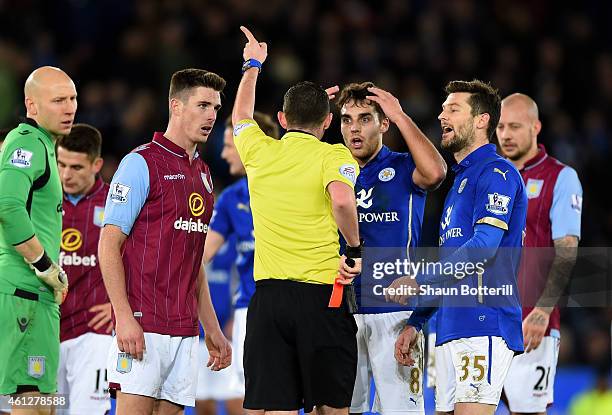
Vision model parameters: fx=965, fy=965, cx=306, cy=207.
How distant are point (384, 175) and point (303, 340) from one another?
151 centimetres

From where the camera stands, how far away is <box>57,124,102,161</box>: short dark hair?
24.8 feet

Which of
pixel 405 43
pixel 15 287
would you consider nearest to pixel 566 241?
pixel 15 287

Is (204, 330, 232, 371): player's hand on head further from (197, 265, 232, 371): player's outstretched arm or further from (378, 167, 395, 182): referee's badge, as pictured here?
(378, 167, 395, 182): referee's badge

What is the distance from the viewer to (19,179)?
6176mm

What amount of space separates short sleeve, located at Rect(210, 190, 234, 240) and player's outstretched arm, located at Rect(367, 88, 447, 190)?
10.5 ft

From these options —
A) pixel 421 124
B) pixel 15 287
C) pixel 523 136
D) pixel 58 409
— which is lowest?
pixel 58 409

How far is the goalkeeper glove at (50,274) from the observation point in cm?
626

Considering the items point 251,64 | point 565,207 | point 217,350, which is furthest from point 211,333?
point 565,207

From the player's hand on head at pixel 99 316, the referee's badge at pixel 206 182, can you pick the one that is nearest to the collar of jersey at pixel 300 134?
the referee's badge at pixel 206 182

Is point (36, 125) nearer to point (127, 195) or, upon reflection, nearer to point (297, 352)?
point (127, 195)

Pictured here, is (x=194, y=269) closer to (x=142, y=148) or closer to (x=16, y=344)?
(x=142, y=148)

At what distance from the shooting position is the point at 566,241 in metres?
7.65

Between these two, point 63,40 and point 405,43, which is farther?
point 405,43

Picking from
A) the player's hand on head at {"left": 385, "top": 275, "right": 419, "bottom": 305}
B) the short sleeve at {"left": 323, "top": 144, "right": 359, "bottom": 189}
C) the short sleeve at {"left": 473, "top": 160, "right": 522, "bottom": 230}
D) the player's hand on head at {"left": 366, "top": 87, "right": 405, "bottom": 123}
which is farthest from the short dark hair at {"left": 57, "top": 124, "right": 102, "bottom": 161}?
the short sleeve at {"left": 473, "top": 160, "right": 522, "bottom": 230}
